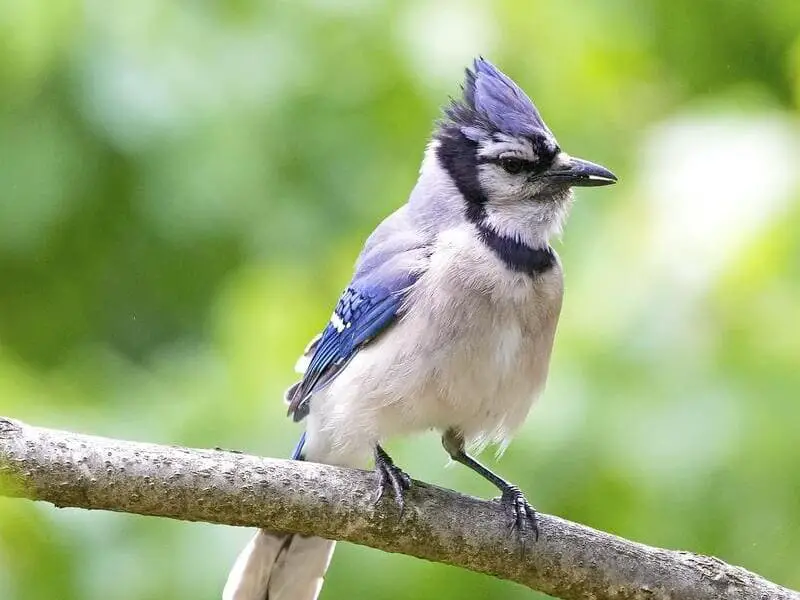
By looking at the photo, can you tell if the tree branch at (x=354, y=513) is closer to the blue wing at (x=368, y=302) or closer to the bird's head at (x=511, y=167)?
the blue wing at (x=368, y=302)

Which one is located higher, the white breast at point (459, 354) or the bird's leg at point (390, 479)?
the white breast at point (459, 354)

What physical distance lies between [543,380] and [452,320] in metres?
0.26

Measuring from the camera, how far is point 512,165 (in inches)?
107

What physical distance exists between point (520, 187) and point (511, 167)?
0.05m

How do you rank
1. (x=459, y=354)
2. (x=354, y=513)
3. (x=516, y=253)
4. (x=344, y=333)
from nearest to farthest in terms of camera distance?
(x=354, y=513) → (x=459, y=354) → (x=516, y=253) → (x=344, y=333)

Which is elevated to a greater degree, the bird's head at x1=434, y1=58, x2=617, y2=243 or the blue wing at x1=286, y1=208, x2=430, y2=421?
the bird's head at x1=434, y1=58, x2=617, y2=243

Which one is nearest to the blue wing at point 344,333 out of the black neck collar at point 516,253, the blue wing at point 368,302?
the blue wing at point 368,302

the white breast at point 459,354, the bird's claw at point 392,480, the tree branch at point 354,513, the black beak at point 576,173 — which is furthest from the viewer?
the black beak at point 576,173

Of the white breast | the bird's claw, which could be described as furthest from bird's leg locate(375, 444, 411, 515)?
the white breast

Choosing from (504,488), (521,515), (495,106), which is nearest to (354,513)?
(521,515)

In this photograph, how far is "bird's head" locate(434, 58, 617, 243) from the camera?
271 cm

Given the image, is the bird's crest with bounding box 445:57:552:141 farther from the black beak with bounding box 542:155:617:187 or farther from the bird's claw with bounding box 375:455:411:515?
the bird's claw with bounding box 375:455:411:515

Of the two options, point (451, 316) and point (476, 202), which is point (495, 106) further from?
point (451, 316)

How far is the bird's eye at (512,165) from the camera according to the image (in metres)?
2.71
